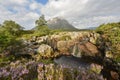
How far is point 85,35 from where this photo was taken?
41531 millimetres

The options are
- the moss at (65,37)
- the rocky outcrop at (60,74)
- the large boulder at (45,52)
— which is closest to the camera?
the rocky outcrop at (60,74)

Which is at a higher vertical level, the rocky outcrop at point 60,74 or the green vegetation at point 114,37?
the rocky outcrop at point 60,74

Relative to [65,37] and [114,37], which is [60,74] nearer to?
[65,37]

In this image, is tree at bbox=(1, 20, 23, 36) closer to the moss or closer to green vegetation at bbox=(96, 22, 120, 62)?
the moss

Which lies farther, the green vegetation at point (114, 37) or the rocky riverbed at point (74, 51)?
the green vegetation at point (114, 37)

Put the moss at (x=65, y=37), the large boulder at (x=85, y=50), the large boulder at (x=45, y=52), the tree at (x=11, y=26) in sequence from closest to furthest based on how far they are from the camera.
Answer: the large boulder at (x=45, y=52) → the large boulder at (x=85, y=50) → the moss at (x=65, y=37) → the tree at (x=11, y=26)

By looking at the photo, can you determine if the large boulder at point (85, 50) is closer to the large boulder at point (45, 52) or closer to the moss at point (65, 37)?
the moss at point (65, 37)

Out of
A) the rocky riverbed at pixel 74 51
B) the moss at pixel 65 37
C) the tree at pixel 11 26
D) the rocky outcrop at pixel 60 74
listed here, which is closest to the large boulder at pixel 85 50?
the rocky riverbed at pixel 74 51

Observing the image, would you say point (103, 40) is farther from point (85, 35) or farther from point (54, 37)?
point (54, 37)

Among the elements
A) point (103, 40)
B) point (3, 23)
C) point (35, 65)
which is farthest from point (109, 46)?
point (35, 65)

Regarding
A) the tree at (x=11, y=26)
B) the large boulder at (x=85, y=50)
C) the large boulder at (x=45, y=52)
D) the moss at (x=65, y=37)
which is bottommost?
the large boulder at (x=85, y=50)

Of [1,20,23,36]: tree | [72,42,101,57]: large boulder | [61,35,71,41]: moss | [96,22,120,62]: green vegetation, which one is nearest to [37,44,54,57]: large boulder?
[72,42,101,57]: large boulder

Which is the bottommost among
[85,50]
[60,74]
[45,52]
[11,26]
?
[85,50]

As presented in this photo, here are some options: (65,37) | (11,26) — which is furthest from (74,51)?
(11,26)
